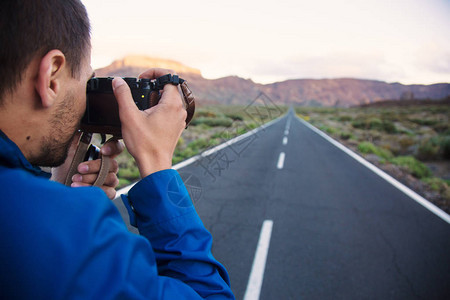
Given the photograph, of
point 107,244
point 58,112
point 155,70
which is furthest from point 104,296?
point 155,70

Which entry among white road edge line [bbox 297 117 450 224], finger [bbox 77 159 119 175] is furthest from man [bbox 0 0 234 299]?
white road edge line [bbox 297 117 450 224]

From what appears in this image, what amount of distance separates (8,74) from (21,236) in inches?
14.9

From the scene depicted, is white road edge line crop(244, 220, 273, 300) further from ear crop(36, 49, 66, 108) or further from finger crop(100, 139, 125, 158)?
ear crop(36, 49, 66, 108)

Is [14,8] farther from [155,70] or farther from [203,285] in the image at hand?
[203,285]

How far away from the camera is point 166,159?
875mm

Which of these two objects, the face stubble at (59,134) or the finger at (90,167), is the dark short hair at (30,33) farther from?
the finger at (90,167)

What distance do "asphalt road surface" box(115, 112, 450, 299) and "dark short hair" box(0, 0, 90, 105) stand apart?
76.7 inches

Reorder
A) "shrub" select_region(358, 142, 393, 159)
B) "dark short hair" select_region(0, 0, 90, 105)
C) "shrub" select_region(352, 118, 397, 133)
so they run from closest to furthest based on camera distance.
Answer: "dark short hair" select_region(0, 0, 90, 105)
"shrub" select_region(358, 142, 393, 159)
"shrub" select_region(352, 118, 397, 133)

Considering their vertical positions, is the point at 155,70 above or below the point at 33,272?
above

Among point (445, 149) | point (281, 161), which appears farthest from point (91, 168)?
point (445, 149)

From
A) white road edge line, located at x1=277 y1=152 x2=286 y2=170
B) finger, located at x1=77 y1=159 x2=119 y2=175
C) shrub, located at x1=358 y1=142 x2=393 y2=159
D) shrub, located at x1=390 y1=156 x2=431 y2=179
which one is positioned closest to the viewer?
finger, located at x1=77 y1=159 x2=119 y2=175

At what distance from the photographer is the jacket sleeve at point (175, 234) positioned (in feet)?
2.55

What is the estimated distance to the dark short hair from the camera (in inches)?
24.7

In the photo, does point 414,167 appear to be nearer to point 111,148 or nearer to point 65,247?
point 111,148
